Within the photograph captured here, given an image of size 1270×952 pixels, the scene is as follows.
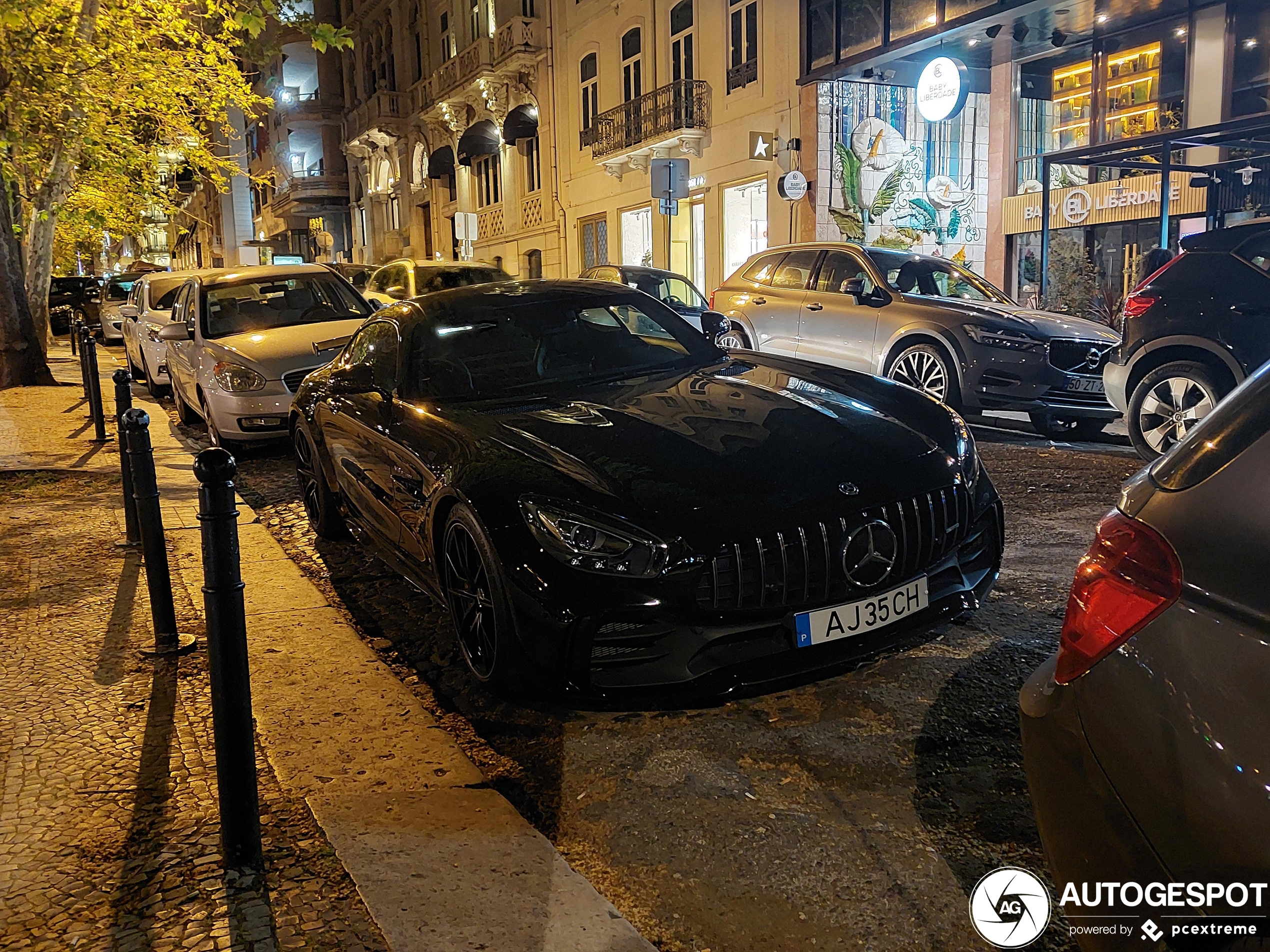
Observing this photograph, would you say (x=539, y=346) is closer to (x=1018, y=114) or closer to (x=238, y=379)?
(x=238, y=379)

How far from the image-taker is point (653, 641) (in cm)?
332

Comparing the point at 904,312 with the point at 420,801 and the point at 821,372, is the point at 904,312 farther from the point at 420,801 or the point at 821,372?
the point at 420,801

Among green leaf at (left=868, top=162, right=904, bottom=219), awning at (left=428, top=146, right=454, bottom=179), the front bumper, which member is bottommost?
the front bumper

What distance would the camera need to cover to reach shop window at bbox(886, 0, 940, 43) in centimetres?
1712

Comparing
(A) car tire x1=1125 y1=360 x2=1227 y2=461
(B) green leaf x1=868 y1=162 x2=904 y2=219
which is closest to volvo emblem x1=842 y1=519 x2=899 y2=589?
(A) car tire x1=1125 y1=360 x2=1227 y2=461

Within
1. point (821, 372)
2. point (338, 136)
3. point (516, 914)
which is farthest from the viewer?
point (338, 136)

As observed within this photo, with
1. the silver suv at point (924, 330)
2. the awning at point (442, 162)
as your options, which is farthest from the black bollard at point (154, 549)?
the awning at point (442, 162)

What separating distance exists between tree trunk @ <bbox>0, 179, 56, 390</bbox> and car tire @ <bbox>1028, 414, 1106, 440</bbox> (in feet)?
42.3

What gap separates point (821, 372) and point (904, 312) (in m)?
5.25

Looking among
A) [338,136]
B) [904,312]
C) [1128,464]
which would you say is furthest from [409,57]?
[1128,464]

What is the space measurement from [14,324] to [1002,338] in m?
12.9

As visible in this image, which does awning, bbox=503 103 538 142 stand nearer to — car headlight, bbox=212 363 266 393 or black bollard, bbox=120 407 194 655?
car headlight, bbox=212 363 266 393

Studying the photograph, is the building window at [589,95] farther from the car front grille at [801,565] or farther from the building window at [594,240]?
the car front grille at [801,565]

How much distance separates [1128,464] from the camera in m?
7.79
